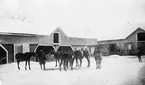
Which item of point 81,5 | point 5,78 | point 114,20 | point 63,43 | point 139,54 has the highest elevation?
point 81,5

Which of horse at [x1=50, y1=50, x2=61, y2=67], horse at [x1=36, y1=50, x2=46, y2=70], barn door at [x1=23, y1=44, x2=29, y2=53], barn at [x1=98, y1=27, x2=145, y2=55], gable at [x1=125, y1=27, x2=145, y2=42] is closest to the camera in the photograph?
barn door at [x1=23, y1=44, x2=29, y2=53]

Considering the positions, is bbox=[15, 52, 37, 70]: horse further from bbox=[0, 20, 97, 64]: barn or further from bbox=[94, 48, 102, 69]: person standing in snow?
bbox=[94, 48, 102, 69]: person standing in snow

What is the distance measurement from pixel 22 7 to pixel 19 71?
0.62 metres

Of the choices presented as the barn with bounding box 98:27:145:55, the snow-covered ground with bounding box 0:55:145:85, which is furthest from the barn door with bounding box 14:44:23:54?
the barn with bounding box 98:27:145:55

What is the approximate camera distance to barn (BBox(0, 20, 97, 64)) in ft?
5.65

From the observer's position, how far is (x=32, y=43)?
1855mm

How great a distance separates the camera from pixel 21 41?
183 cm

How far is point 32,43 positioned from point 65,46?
0.40 metres

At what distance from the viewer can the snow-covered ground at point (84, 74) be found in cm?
169

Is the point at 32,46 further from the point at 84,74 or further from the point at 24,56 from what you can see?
the point at 84,74

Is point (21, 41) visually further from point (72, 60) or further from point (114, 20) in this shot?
point (114, 20)

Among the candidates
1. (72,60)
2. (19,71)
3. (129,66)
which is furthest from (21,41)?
(129,66)

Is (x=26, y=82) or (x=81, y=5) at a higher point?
(x=81, y=5)

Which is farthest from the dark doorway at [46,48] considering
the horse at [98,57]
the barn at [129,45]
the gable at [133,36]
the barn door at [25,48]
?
the gable at [133,36]
